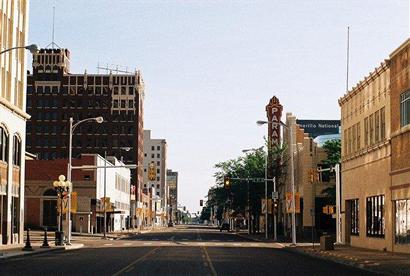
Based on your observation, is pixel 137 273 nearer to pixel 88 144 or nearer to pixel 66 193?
pixel 66 193

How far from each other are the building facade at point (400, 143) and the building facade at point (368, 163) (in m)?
0.92

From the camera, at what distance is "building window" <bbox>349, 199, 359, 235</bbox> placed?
2261 inches

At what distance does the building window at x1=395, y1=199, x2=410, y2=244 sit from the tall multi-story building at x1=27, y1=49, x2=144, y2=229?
13485cm

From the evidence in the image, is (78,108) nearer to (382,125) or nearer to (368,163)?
(368,163)

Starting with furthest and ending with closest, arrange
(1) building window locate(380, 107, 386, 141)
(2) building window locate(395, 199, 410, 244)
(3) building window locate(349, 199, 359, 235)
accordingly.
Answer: (3) building window locate(349, 199, 359, 235) → (1) building window locate(380, 107, 386, 141) → (2) building window locate(395, 199, 410, 244)

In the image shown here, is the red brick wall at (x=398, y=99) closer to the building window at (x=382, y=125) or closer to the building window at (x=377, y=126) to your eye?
the building window at (x=382, y=125)

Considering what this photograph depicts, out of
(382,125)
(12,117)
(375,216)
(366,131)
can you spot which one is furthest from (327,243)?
(12,117)

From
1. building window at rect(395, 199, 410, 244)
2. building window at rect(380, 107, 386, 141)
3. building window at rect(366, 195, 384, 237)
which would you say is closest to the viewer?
building window at rect(395, 199, 410, 244)

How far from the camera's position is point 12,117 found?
55.7 m

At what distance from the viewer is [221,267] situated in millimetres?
30516

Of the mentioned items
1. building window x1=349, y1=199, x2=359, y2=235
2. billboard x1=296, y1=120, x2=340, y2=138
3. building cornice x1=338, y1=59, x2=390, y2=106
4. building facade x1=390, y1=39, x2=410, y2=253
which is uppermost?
billboard x1=296, y1=120, x2=340, y2=138

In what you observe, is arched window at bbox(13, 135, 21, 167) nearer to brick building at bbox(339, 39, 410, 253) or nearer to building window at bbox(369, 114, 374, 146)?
brick building at bbox(339, 39, 410, 253)

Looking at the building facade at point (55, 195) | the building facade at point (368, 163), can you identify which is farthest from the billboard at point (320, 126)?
the building facade at point (368, 163)

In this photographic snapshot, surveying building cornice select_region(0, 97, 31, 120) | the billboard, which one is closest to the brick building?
building cornice select_region(0, 97, 31, 120)
